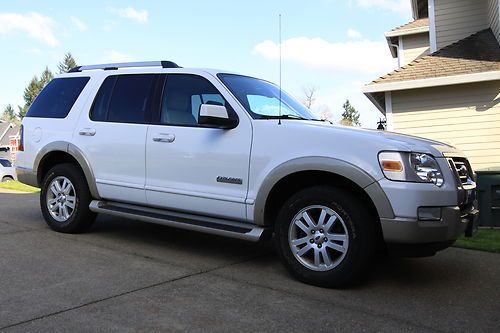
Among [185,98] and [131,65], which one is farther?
[131,65]

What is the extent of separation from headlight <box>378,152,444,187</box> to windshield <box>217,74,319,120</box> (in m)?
1.40

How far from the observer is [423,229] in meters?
4.06

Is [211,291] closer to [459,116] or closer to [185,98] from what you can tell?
[185,98]

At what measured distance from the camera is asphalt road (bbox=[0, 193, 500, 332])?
3660mm

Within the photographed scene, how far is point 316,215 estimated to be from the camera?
4.55 m

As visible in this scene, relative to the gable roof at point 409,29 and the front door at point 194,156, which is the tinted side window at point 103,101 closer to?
the front door at point 194,156

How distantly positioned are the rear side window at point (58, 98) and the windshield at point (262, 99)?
213 cm

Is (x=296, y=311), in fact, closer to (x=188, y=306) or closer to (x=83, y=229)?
(x=188, y=306)

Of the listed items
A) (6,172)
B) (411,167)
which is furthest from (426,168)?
(6,172)

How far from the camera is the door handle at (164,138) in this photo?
17.5ft

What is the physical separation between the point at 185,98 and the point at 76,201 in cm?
196

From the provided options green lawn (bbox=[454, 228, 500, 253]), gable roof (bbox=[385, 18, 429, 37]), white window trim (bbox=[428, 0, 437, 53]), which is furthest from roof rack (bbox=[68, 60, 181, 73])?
gable roof (bbox=[385, 18, 429, 37])

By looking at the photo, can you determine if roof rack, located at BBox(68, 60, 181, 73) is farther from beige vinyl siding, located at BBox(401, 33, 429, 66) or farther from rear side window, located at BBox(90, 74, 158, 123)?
beige vinyl siding, located at BBox(401, 33, 429, 66)

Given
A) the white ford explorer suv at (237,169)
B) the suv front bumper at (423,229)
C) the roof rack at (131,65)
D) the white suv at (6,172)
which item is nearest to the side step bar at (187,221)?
the white ford explorer suv at (237,169)
